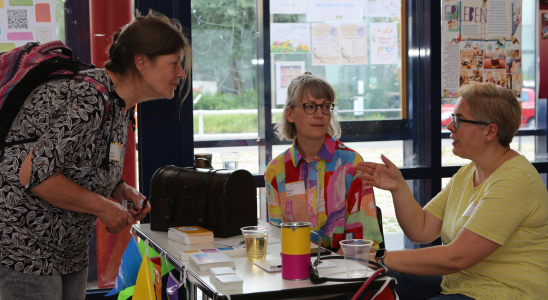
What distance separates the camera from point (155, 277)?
75.7 inches

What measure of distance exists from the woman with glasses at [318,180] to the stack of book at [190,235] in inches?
16.5

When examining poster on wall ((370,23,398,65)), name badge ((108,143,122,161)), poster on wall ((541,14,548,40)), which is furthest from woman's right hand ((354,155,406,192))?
poster on wall ((541,14,548,40))

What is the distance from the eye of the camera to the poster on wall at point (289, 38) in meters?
3.44

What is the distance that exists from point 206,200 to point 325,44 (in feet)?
5.63

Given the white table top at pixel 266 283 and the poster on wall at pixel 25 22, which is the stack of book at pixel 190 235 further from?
the poster on wall at pixel 25 22

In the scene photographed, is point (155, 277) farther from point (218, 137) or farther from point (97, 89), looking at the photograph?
point (218, 137)

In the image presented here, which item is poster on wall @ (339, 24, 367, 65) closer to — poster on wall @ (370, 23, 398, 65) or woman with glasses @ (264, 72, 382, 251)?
poster on wall @ (370, 23, 398, 65)

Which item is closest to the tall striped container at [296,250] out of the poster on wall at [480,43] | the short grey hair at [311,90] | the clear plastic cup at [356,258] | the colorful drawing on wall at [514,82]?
the clear plastic cup at [356,258]

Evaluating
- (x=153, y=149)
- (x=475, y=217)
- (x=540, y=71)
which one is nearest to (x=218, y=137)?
(x=153, y=149)

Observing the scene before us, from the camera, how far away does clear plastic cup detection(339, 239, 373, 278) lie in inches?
61.8

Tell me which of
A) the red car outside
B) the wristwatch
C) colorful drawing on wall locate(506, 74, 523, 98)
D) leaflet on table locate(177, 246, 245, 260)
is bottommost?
the wristwatch

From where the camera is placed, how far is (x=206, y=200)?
2.25m

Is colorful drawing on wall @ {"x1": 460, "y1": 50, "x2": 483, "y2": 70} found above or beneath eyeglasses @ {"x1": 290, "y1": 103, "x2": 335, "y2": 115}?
above

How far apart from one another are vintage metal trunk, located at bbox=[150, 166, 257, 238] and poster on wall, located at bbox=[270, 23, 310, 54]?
1347 millimetres
